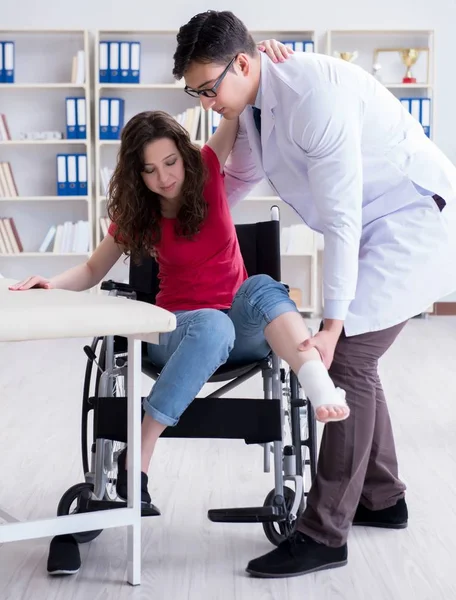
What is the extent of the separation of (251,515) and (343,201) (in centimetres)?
68

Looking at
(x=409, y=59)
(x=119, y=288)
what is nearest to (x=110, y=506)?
(x=119, y=288)

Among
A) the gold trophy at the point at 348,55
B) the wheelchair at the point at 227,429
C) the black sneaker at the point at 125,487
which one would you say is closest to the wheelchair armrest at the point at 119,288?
the wheelchair at the point at 227,429

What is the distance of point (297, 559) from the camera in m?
1.85

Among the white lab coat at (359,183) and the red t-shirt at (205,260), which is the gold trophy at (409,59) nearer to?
the red t-shirt at (205,260)

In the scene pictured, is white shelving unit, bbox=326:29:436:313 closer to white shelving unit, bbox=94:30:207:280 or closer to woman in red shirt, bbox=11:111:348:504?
white shelving unit, bbox=94:30:207:280

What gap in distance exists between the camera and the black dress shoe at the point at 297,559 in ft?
6.04

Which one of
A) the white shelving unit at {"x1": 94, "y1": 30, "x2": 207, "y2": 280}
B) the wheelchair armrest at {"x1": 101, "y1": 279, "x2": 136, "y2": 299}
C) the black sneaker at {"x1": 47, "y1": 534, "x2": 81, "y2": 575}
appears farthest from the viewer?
the white shelving unit at {"x1": 94, "y1": 30, "x2": 207, "y2": 280}

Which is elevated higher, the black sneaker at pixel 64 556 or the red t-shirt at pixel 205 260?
the red t-shirt at pixel 205 260

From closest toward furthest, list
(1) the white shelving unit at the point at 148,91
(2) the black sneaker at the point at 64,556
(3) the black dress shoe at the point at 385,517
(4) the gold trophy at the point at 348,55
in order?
(2) the black sneaker at the point at 64,556 < (3) the black dress shoe at the point at 385,517 < (4) the gold trophy at the point at 348,55 < (1) the white shelving unit at the point at 148,91

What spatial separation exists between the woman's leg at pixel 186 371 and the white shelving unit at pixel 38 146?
406 cm

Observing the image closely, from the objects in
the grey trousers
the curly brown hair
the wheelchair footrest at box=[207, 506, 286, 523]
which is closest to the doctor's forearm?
the grey trousers

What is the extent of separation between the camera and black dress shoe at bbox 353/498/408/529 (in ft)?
6.97

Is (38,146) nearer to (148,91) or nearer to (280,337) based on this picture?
(148,91)

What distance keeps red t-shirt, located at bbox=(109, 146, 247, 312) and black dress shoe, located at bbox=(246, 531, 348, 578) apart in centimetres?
59
